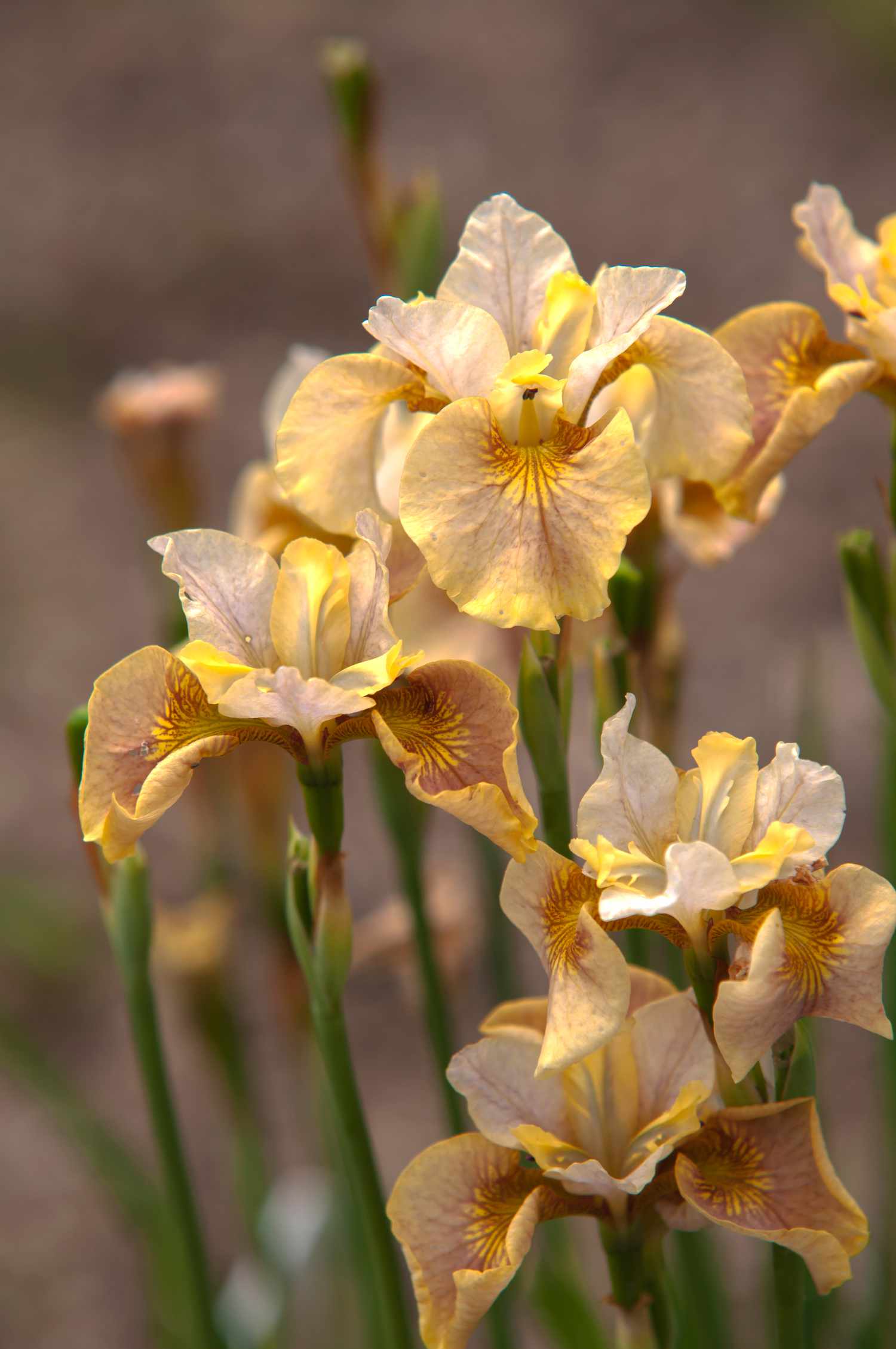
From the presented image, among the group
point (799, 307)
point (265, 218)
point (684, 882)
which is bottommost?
point (684, 882)

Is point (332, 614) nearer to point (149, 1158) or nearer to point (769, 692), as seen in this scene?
point (149, 1158)

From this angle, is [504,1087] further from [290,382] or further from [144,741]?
[290,382]

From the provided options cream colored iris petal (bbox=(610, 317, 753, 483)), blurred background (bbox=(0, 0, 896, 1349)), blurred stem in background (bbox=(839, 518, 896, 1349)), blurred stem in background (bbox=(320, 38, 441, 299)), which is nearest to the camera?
cream colored iris petal (bbox=(610, 317, 753, 483))

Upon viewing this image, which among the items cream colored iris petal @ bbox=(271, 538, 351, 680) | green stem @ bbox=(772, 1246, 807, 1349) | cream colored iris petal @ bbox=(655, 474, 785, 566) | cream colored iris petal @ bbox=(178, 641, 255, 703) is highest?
cream colored iris petal @ bbox=(655, 474, 785, 566)

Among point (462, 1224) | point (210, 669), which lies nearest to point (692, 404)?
point (210, 669)

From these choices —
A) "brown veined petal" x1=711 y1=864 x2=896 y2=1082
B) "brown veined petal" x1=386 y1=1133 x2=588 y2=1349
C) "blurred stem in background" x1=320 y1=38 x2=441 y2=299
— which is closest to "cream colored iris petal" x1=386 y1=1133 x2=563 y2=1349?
"brown veined petal" x1=386 y1=1133 x2=588 y2=1349

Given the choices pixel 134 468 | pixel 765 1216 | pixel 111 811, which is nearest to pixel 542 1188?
pixel 765 1216

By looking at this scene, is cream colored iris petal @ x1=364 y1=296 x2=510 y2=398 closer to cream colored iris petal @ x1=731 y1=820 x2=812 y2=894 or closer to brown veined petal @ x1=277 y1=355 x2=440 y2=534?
brown veined petal @ x1=277 y1=355 x2=440 y2=534
